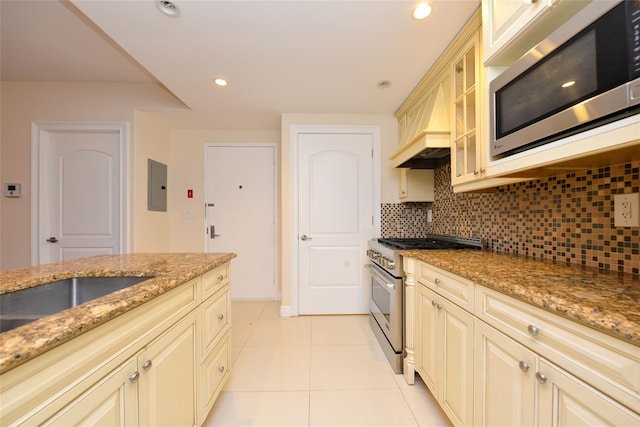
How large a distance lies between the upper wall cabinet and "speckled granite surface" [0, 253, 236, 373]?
1.76 m

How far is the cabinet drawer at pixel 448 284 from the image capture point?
43.3 inches

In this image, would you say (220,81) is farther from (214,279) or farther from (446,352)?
(446,352)

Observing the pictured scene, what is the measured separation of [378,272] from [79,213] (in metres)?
3.32

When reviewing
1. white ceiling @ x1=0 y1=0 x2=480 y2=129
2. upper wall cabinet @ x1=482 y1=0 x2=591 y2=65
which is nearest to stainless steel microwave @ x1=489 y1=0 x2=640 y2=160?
upper wall cabinet @ x1=482 y1=0 x2=591 y2=65

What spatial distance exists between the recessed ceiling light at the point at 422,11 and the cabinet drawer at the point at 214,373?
2.26m

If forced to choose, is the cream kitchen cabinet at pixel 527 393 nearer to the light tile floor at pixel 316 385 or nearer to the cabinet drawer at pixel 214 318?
the light tile floor at pixel 316 385

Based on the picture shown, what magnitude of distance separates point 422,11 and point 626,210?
1.40 m

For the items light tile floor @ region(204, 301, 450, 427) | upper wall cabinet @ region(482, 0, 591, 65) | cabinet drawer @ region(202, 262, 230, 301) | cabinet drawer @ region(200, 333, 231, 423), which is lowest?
light tile floor @ region(204, 301, 450, 427)

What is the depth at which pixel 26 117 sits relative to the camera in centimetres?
264

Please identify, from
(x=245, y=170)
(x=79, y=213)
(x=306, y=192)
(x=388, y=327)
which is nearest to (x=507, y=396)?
(x=388, y=327)

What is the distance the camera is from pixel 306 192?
112 inches

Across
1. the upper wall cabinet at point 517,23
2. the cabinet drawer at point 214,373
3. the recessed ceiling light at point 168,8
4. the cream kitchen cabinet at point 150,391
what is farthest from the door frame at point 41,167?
the upper wall cabinet at point 517,23

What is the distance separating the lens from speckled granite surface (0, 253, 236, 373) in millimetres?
472

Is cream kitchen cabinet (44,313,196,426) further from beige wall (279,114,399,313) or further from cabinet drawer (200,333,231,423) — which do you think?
beige wall (279,114,399,313)
